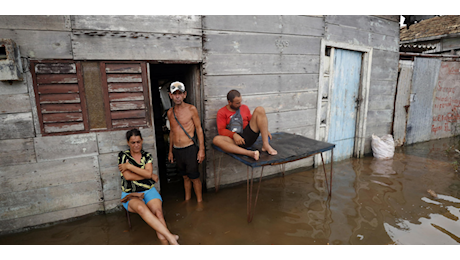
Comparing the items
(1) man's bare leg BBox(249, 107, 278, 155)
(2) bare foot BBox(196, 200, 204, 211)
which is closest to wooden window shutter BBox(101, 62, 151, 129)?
(2) bare foot BBox(196, 200, 204, 211)

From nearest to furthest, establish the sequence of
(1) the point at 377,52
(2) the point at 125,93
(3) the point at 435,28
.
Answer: (2) the point at 125,93 < (1) the point at 377,52 < (3) the point at 435,28

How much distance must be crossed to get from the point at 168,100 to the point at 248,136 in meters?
4.38

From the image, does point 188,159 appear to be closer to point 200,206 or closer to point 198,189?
point 198,189

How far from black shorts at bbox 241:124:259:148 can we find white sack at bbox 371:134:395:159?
407 centimetres

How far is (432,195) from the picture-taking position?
152 inches

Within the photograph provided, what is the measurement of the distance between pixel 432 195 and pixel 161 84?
7.03 meters

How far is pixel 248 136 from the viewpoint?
3.53m

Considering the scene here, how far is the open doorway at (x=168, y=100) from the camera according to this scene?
4.11m

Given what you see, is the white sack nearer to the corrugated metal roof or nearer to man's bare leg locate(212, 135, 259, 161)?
man's bare leg locate(212, 135, 259, 161)

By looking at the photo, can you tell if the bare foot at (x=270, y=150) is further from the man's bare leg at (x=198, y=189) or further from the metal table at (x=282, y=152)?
the man's bare leg at (x=198, y=189)

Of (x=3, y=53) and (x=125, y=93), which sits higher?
(x=3, y=53)

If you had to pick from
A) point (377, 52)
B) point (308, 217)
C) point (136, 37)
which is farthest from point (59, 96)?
point (377, 52)

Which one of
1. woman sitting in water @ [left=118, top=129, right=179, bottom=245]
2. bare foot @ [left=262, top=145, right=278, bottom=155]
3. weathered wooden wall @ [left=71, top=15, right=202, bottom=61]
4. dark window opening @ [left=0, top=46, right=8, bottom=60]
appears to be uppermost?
weathered wooden wall @ [left=71, top=15, right=202, bottom=61]

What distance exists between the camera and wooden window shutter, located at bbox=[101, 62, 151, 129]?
3.31 m
